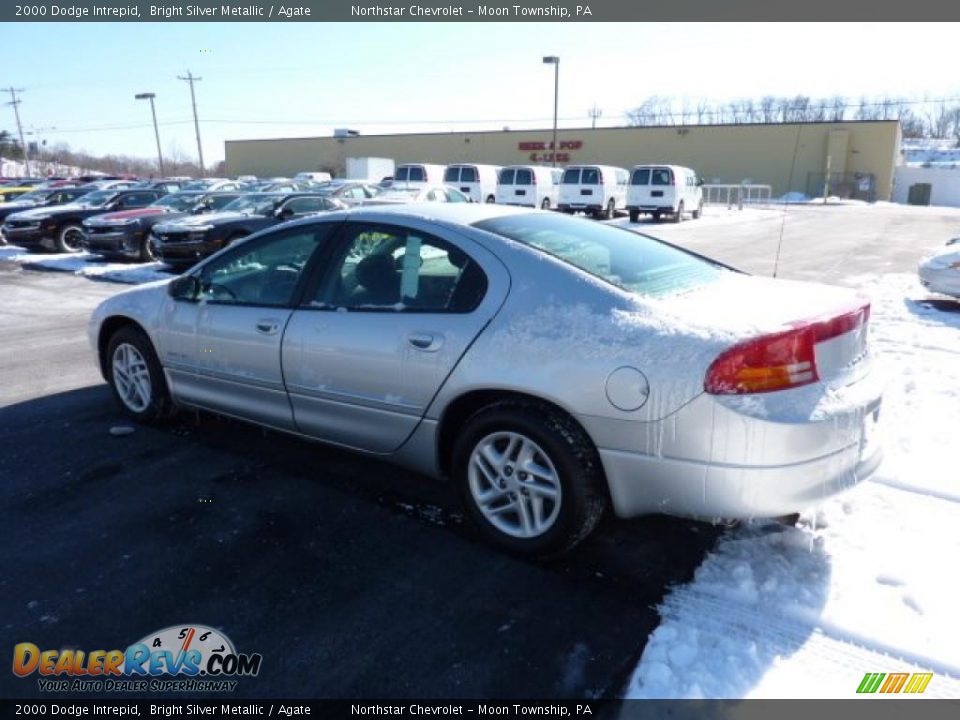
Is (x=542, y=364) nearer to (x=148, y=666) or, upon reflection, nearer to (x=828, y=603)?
(x=828, y=603)

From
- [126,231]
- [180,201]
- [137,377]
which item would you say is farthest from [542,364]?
[180,201]

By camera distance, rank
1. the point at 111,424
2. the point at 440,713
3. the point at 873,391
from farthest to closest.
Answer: the point at 111,424 → the point at 873,391 → the point at 440,713

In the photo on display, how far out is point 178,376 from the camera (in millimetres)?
4523

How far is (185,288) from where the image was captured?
14.7ft

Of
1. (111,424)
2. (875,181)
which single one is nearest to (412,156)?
(875,181)

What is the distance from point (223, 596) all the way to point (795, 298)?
2.78 metres

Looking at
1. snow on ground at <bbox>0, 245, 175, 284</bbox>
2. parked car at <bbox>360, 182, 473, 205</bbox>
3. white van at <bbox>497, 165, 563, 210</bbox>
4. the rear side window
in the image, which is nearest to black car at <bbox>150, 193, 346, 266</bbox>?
snow on ground at <bbox>0, 245, 175, 284</bbox>

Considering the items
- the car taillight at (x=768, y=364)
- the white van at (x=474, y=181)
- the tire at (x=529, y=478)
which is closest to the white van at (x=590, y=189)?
the white van at (x=474, y=181)

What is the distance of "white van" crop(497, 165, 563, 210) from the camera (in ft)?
94.0

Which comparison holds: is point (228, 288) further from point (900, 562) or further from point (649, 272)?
point (900, 562)

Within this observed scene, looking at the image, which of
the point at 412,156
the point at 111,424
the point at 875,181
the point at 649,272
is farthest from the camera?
the point at 412,156

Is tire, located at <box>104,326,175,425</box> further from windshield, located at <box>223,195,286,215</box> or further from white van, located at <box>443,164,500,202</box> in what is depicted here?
white van, located at <box>443,164,500,202</box>

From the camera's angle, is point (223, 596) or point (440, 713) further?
point (223, 596)

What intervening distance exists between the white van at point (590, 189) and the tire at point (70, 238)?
17.5 m
